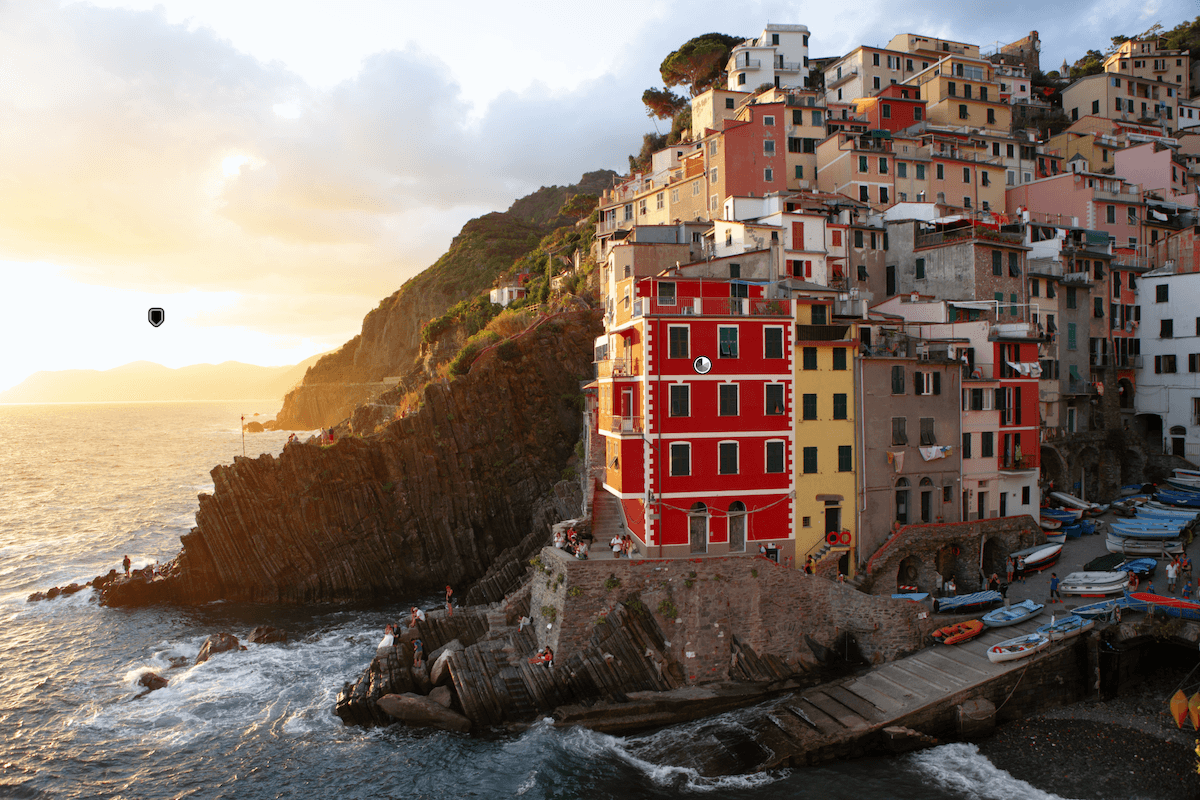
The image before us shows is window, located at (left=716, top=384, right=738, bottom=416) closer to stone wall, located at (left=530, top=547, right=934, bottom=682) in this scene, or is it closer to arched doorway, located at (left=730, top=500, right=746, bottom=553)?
arched doorway, located at (left=730, top=500, right=746, bottom=553)

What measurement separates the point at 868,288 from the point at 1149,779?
34.2 meters

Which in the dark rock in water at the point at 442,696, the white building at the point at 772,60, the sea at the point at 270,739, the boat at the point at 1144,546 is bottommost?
the sea at the point at 270,739

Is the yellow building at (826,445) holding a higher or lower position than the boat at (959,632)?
higher

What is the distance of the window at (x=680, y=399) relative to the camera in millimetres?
33844

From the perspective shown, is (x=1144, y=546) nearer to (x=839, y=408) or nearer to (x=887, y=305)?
(x=839, y=408)

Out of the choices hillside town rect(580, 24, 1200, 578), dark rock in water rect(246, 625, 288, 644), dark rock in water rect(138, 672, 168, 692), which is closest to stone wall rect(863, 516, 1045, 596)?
hillside town rect(580, 24, 1200, 578)

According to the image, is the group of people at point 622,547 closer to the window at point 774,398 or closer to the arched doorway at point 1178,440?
the window at point 774,398

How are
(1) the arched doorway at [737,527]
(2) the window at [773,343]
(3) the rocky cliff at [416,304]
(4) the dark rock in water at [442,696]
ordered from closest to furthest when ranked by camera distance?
(4) the dark rock in water at [442,696], (1) the arched doorway at [737,527], (2) the window at [773,343], (3) the rocky cliff at [416,304]

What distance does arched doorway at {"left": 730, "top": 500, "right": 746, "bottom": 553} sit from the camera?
34594mm

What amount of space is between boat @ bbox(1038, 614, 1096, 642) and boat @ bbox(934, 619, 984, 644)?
8.20 ft

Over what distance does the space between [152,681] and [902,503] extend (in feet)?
131

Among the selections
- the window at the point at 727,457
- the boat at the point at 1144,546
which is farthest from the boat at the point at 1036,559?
the window at the point at 727,457

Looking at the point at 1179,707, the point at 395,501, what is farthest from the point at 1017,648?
the point at 395,501

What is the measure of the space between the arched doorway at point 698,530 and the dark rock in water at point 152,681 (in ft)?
90.8
